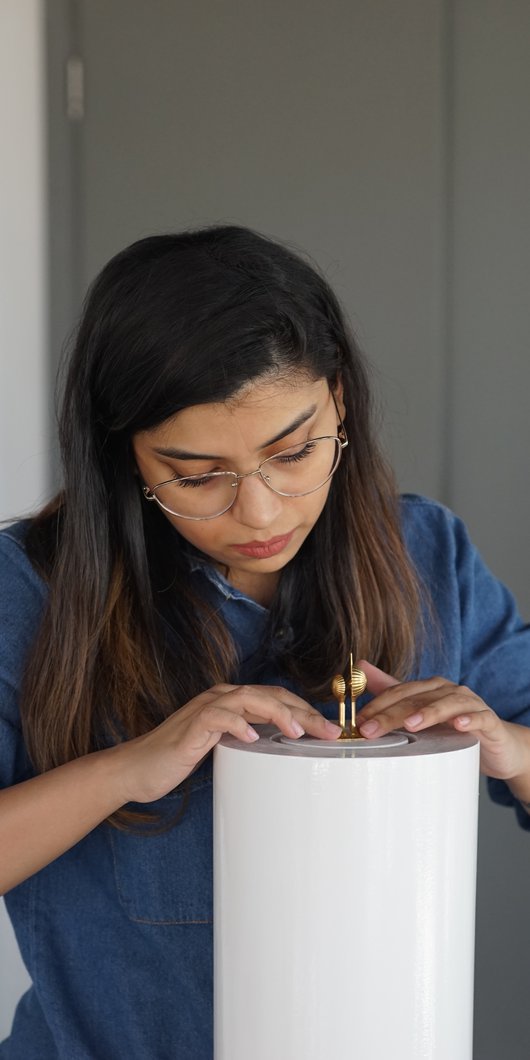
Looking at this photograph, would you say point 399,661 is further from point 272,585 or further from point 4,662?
point 4,662

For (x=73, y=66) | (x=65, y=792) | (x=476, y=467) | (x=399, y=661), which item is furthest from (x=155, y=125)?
(x=65, y=792)

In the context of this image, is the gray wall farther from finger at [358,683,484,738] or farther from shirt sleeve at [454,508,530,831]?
finger at [358,683,484,738]

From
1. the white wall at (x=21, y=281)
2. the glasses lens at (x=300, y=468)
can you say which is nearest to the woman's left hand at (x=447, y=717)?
the glasses lens at (x=300, y=468)

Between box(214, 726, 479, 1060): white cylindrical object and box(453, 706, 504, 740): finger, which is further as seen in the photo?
box(453, 706, 504, 740): finger

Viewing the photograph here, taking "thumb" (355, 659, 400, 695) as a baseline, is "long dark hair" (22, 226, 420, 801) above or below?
above

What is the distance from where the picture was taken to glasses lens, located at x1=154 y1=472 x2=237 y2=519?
3.67ft

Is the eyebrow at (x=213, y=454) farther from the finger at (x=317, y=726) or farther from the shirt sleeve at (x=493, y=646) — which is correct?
the shirt sleeve at (x=493, y=646)

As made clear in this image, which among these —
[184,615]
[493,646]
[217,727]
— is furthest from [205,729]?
[493,646]

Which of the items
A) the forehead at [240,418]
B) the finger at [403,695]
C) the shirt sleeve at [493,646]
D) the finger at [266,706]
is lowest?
the shirt sleeve at [493,646]

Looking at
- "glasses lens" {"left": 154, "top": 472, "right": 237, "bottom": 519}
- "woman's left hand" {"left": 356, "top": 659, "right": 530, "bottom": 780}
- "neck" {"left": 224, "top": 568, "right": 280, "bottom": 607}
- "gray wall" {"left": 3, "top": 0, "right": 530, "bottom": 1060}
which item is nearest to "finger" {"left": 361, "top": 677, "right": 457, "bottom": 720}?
"woman's left hand" {"left": 356, "top": 659, "right": 530, "bottom": 780}

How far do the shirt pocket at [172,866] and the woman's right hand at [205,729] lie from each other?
21 cm

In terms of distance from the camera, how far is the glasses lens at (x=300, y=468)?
1.11 metres

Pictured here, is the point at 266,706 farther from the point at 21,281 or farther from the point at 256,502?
the point at 21,281

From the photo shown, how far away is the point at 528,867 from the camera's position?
74.6 inches
